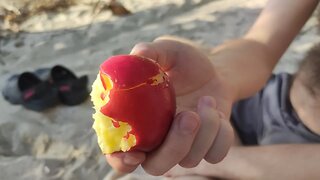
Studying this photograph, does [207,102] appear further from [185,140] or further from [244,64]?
[244,64]

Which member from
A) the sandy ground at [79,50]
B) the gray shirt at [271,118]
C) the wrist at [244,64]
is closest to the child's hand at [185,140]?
the wrist at [244,64]

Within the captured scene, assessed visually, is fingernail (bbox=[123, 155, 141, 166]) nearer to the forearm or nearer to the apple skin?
the apple skin

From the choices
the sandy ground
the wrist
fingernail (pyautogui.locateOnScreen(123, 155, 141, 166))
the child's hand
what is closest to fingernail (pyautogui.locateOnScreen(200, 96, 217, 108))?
the child's hand

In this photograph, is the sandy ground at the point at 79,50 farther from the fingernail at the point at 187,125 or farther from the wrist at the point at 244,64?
the fingernail at the point at 187,125

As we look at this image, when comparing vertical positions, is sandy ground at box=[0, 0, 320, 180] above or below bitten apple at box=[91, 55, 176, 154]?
below

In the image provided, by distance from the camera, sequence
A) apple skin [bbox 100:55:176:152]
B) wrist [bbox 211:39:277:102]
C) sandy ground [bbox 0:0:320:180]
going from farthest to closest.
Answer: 1. sandy ground [bbox 0:0:320:180]
2. wrist [bbox 211:39:277:102]
3. apple skin [bbox 100:55:176:152]

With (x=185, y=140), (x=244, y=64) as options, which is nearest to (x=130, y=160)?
(x=185, y=140)

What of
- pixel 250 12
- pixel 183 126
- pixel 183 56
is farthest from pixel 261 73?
pixel 250 12

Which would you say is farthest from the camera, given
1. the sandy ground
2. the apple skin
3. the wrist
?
the sandy ground
